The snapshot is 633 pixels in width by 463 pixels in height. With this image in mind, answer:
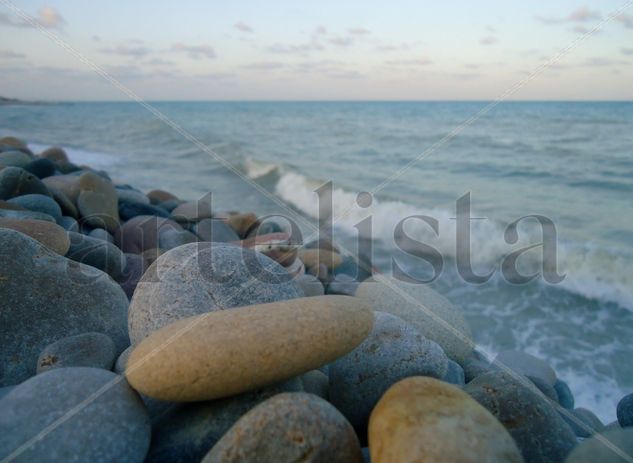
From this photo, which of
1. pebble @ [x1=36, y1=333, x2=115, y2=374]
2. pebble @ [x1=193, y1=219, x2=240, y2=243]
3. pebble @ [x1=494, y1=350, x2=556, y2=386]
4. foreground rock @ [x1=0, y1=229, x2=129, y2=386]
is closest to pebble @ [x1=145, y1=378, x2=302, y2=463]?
pebble @ [x1=36, y1=333, x2=115, y2=374]

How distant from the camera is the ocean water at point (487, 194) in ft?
17.4

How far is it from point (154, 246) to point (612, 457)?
4256mm

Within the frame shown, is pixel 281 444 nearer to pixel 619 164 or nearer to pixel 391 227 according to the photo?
pixel 391 227

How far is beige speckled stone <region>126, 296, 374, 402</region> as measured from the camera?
183 cm

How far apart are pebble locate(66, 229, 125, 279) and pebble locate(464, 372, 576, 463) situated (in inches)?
108

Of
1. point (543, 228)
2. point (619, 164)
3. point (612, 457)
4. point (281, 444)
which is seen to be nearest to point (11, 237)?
point (281, 444)

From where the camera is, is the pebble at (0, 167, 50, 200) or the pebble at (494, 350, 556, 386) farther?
the pebble at (0, 167, 50, 200)

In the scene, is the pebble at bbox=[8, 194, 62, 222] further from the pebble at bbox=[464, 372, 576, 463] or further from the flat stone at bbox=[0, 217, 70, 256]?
the pebble at bbox=[464, 372, 576, 463]

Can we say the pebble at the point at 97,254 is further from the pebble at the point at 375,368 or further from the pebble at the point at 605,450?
A: the pebble at the point at 605,450

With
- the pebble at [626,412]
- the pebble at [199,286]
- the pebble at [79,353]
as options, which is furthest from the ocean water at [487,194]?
the pebble at [79,353]

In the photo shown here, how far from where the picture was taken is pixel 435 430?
1551 millimetres

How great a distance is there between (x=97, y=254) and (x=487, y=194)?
8557mm

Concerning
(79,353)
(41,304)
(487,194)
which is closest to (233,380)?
(79,353)

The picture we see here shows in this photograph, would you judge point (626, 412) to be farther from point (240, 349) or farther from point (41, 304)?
point (41, 304)
